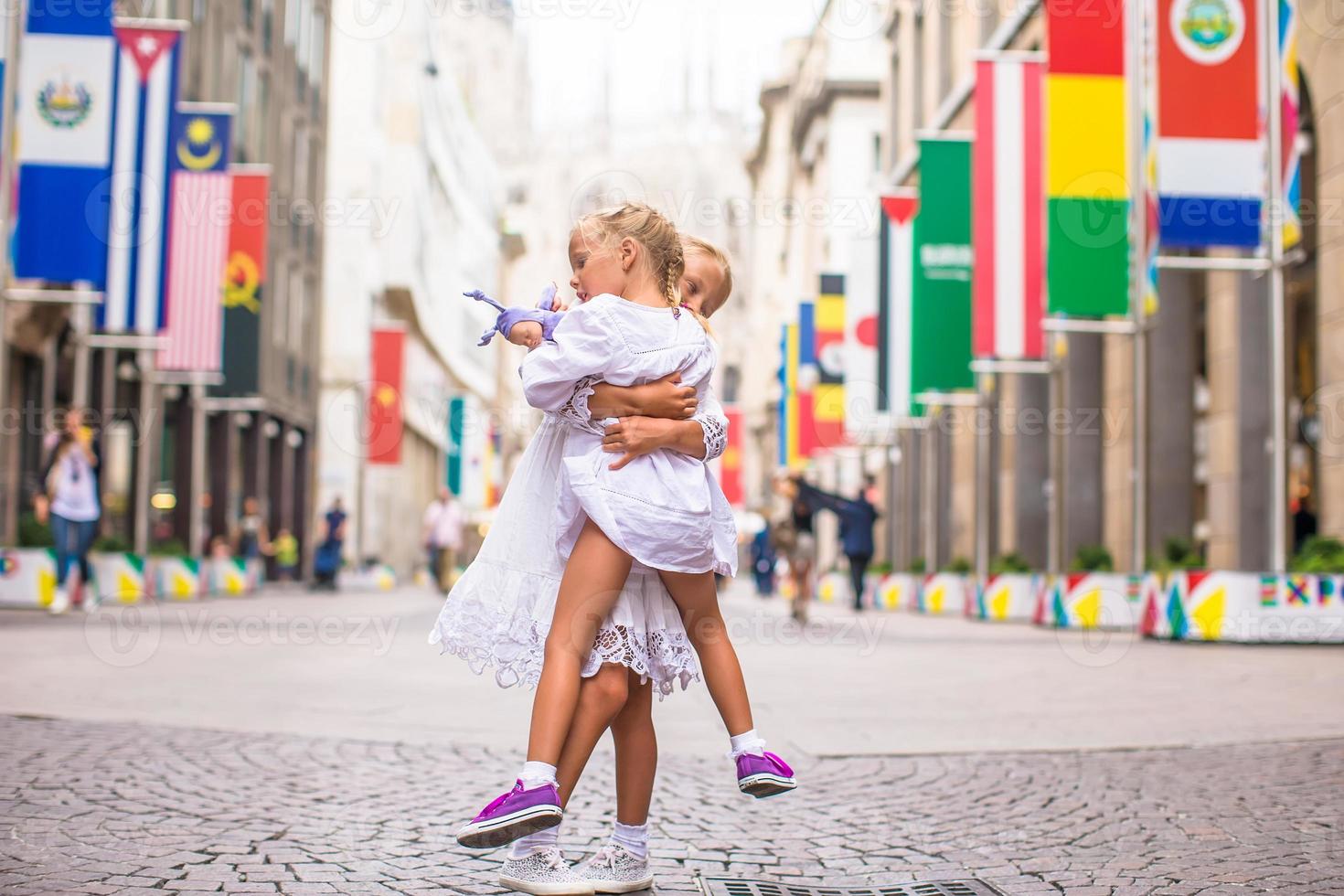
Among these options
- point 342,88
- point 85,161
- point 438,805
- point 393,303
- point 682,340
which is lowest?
point 438,805

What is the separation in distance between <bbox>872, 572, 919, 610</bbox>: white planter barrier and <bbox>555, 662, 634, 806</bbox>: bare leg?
21438mm

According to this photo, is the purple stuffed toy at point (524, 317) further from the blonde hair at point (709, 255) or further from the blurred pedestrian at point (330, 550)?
the blurred pedestrian at point (330, 550)

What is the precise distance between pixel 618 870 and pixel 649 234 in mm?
1478

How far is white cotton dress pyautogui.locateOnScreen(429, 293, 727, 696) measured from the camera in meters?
3.76

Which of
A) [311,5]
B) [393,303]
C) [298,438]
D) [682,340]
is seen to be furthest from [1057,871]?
[393,303]

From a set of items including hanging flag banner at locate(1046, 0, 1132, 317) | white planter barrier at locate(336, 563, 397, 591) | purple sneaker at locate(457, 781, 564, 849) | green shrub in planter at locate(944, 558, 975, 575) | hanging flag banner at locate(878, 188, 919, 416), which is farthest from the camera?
white planter barrier at locate(336, 563, 397, 591)

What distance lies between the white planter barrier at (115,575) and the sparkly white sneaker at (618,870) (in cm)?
1482

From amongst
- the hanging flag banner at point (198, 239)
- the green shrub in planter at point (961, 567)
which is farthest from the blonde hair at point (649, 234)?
the green shrub in planter at point (961, 567)

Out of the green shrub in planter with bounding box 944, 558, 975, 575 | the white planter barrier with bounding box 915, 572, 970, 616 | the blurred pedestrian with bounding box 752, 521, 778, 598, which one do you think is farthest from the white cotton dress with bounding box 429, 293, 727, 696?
the blurred pedestrian with bounding box 752, 521, 778, 598

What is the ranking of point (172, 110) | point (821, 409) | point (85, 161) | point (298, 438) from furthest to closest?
point (298, 438), point (821, 409), point (172, 110), point (85, 161)

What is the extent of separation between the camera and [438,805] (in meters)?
4.80

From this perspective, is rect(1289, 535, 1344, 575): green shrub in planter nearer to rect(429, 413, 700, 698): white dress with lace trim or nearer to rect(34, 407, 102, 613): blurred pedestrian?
rect(34, 407, 102, 613): blurred pedestrian

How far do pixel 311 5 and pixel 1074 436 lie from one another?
82.9 feet

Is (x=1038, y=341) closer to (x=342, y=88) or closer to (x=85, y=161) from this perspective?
(x=85, y=161)
